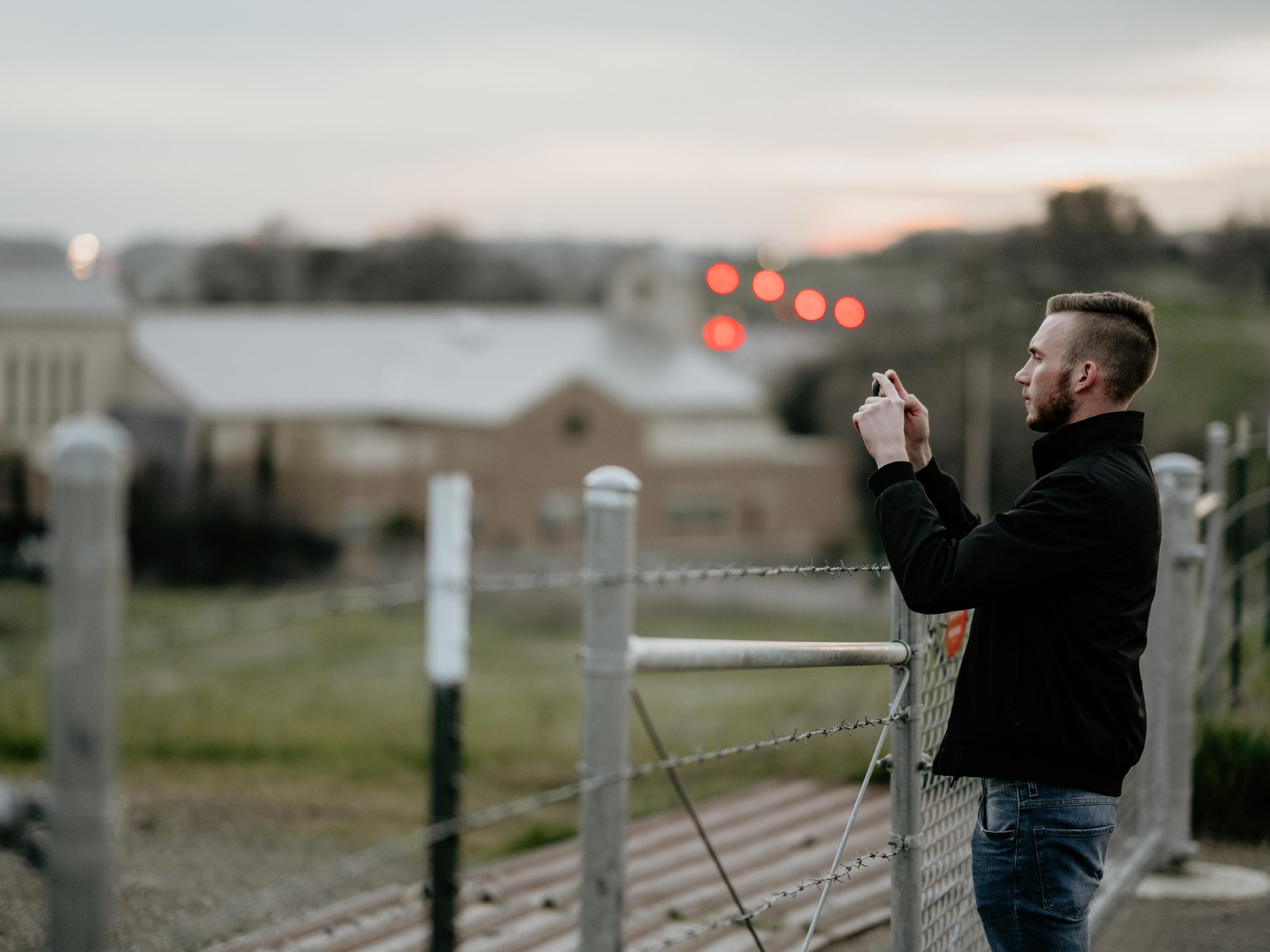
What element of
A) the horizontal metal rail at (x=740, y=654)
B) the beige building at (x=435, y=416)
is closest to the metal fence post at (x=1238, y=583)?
the horizontal metal rail at (x=740, y=654)

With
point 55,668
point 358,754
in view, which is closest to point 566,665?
point 358,754

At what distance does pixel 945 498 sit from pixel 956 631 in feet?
1.45

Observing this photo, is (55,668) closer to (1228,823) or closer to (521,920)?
(521,920)

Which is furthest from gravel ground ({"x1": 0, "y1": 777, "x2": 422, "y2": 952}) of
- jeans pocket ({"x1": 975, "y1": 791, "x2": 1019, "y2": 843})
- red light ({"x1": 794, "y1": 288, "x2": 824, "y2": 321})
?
red light ({"x1": 794, "y1": 288, "x2": 824, "y2": 321})

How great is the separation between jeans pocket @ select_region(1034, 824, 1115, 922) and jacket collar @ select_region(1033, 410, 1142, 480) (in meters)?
0.71

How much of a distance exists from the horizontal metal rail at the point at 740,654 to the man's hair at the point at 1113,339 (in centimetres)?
73

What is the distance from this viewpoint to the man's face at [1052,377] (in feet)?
8.50

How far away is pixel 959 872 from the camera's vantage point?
11.1 ft

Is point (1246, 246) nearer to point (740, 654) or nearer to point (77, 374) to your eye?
→ point (740, 654)

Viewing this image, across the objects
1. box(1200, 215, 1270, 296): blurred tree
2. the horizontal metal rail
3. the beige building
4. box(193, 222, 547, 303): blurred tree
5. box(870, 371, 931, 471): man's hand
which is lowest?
the beige building

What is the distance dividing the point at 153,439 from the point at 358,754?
135 ft

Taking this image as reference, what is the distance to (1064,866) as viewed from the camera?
256 centimetres

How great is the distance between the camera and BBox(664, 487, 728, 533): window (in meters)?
51.3

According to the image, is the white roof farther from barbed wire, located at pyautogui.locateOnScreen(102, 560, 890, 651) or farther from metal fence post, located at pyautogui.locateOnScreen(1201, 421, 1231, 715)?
barbed wire, located at pyautogui.locateOnScreen(102, 560, 890, 651)
